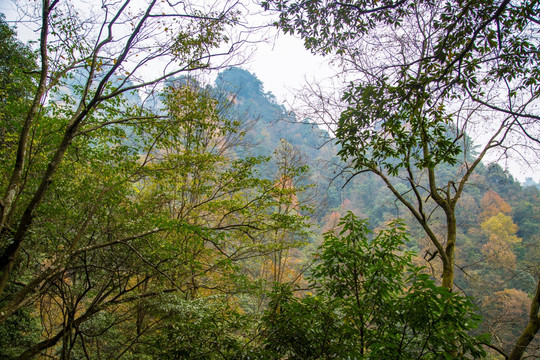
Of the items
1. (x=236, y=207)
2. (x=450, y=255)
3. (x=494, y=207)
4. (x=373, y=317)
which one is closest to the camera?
(x=373, y=317)

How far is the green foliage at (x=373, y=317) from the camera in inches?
75.7

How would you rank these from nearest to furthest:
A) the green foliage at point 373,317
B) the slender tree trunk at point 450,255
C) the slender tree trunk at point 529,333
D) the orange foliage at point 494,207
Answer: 1. the green foliage at point 373,317
2. the slender tree trunk at point 529,333
3. the slender tree trunk at point 450,255
4. the orange foliage at point 494,207

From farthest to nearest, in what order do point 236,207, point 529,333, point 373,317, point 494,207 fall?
point 494,207, point 236,207, point 529,333, point 373,317

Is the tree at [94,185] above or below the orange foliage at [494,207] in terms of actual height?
below

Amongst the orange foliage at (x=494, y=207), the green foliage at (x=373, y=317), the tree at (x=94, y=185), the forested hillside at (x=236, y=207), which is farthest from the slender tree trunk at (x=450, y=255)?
the orange foliage at (x=494, y=207)

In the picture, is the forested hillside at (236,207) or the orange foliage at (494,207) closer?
the forested hillside at (236,207)

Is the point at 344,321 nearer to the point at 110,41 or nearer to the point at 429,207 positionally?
the point at 110,41

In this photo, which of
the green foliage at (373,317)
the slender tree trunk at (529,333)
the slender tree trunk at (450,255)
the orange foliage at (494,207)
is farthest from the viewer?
the orange foliage at (494,207)

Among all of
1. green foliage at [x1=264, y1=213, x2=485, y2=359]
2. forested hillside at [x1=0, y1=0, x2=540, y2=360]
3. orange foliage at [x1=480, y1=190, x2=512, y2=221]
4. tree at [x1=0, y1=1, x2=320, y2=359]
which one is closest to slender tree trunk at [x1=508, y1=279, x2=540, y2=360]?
forested hillside at [x1=0, y1=0, x2=540, y2=360]

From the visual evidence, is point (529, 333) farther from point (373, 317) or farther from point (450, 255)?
point (373, 317)

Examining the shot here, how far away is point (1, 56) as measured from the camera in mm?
7207

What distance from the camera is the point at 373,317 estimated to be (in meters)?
2.35

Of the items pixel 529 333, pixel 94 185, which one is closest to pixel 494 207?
pixel 529 333

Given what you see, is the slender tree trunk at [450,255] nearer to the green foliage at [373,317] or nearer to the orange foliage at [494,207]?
the green foliage at [373,317]
